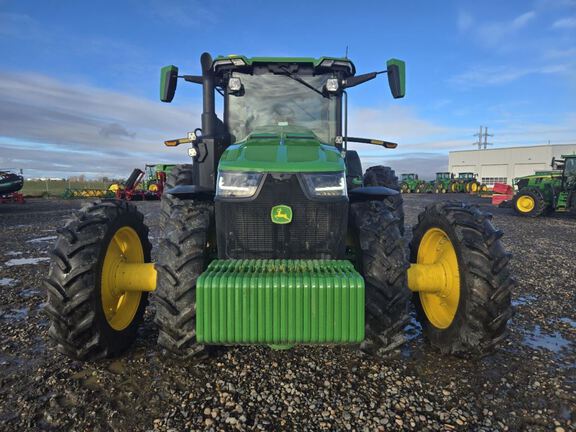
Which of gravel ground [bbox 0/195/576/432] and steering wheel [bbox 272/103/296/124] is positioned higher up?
steering wheel [bbox 272/103/296/124]

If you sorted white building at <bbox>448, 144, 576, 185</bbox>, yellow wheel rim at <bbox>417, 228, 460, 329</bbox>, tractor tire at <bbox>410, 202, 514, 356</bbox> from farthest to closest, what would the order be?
white building at <bbox>448, 144, 576, 185</bbox>
yellow wheel rim at <bbox>417, 228, 460, 329</bbox>
tractor tire at <bbox>410, 202, 514, 356</bbox>

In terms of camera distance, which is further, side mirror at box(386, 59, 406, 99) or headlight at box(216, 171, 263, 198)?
side mirror at box(386, 59, 406, 99)

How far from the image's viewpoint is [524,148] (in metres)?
62.4

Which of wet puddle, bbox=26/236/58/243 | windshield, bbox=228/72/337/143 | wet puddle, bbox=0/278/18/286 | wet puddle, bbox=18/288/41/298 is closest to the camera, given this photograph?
windshield, bbox=228/72/337/143

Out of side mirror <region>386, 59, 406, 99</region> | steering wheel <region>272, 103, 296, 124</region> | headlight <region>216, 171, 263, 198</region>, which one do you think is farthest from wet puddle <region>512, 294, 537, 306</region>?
headlight <region>216, 171, 263, 198</region>

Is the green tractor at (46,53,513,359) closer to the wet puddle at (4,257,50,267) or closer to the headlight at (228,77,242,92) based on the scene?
the headlight at (228,77,242,92)

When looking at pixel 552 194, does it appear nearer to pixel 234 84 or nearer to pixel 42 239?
pixel 234 84

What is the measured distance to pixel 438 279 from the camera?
11.4 feet

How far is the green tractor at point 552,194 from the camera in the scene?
51.2 ft

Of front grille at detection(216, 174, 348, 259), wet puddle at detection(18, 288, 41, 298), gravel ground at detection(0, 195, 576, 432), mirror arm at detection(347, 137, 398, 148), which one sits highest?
mirror arm at detection(347, 137, 398, 148)

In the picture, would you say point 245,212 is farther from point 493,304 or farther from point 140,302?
point 493,304

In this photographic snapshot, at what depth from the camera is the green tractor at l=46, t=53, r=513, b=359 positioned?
2584 millimetres

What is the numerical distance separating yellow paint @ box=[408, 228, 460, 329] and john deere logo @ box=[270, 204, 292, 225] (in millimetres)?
1328

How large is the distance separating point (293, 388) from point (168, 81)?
344 cm
